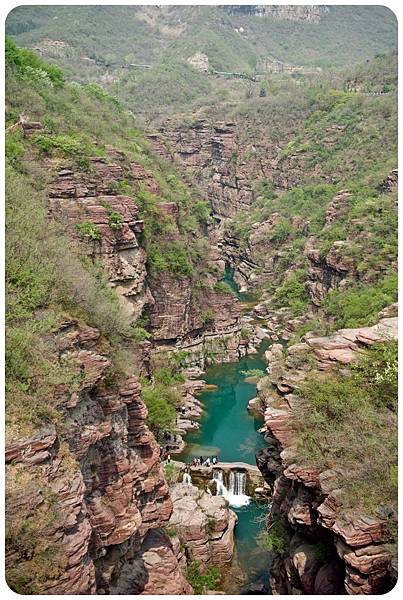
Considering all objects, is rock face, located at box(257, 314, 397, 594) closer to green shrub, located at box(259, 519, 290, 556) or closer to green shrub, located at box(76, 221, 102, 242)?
green shrub, located at box(259, 519, 290, 556)

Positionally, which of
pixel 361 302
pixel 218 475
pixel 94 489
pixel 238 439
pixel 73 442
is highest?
pixel 73 442

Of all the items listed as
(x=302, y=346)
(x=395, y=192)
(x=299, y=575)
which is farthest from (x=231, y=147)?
(x=299, y=575)

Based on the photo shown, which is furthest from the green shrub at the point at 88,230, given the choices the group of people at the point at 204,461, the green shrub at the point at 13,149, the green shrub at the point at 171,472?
the group of people at the point at 204,461

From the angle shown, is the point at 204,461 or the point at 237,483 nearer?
the point at 237,483

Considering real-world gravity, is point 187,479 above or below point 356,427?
below

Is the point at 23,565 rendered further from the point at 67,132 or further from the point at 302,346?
the point at 67,132

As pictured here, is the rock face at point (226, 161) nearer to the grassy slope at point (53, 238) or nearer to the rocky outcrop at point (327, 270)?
the grassy slope at point (53, 238)

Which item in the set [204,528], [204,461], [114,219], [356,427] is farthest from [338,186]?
[356,427]

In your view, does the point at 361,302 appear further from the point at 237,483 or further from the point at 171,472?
the point at 171,472
